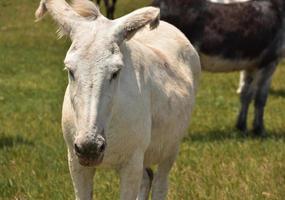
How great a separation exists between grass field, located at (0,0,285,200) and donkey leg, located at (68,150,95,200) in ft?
2.61

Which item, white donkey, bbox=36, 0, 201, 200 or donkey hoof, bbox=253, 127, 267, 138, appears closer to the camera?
white donkey, bbox=36, 0, 201, 200

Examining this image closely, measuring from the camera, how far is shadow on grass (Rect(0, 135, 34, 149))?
337 inches

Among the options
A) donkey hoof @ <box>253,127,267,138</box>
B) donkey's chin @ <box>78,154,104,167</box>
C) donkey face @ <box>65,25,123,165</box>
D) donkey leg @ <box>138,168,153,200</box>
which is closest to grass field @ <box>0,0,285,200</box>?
donkey hoof @ <box>253,127,267,138</box>

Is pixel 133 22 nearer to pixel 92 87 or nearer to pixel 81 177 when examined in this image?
pixel 92 87

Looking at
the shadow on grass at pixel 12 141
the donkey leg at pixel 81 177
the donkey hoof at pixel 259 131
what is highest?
the donkey leg at pixel 81 177

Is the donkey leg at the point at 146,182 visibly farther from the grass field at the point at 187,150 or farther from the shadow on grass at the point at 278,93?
the shadow on grass at the point at 278,93

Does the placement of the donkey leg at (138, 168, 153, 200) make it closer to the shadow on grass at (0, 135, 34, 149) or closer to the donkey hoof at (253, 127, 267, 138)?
the shadow on grass at (0, 135, 34, 149)

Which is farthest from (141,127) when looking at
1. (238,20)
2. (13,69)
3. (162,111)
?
(13,69)

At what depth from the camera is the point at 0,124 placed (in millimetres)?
10664

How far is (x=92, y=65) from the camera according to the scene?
3.74m

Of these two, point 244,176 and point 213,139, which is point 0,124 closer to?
point 213,139

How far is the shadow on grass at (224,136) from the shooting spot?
30.0 feet

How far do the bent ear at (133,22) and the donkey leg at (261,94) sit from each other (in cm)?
597

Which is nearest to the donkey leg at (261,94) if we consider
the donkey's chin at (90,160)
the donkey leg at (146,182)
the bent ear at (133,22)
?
the donkey leg at (146,182)
